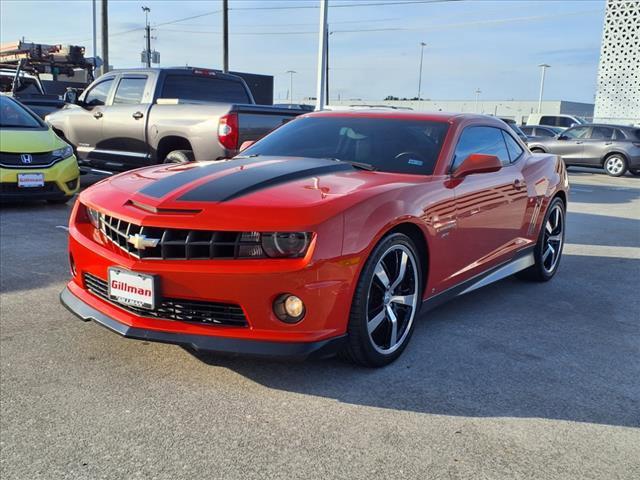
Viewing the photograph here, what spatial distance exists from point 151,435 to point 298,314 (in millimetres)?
850

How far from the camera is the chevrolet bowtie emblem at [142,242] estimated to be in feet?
10.0

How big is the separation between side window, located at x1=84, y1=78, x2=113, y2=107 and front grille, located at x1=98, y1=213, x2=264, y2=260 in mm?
7348

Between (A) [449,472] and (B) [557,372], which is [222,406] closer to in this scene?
(A) [449,472]

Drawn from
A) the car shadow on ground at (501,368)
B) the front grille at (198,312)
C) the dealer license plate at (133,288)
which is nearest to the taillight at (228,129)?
the car shadow on ground at (501,368)

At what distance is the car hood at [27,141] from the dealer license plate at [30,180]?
32 cm

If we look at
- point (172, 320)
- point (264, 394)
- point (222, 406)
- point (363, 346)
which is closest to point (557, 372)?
point (363, 346)

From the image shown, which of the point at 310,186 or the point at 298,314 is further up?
the point at 310,186

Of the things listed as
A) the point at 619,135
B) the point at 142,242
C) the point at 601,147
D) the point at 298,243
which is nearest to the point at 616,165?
the point at 601,147

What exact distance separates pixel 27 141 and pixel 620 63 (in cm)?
5008

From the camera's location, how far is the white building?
47.1 meters

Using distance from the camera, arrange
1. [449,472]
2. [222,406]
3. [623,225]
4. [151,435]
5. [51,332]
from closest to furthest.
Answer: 1. [449,472]
2. [151,435]
3. [222,406]
4. [51,332]
5. [623,225]

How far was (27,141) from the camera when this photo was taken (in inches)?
319

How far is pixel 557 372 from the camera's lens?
11.6 ft

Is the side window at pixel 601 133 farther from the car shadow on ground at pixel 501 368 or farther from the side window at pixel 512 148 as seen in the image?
the car shadow on ground at pixel 501 368
